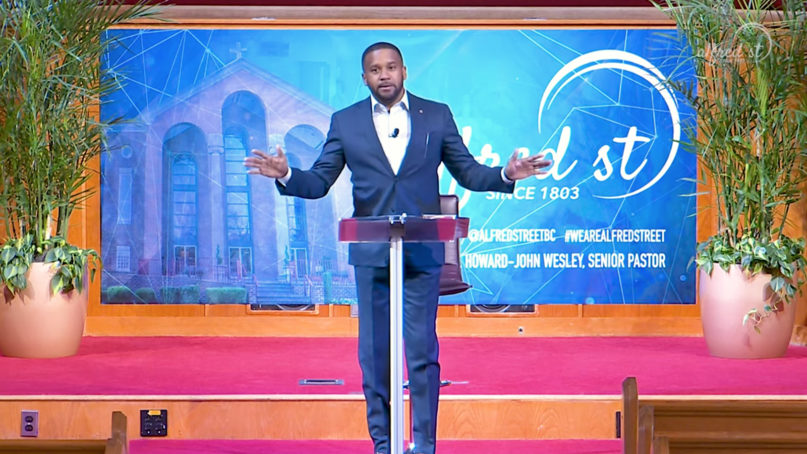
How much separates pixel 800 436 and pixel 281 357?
415cm

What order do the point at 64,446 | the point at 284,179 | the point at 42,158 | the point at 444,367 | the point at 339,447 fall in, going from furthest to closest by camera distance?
the point at 42,158 < the point at 444,367 < the point at 339,447 < the point at 284,179 < the point at 64,446

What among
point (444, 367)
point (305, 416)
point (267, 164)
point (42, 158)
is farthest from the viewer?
point (42, 158)

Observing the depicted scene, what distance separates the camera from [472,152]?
22.3 feet

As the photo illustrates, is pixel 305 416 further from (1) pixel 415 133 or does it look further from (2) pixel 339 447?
(1) pixel 415 133

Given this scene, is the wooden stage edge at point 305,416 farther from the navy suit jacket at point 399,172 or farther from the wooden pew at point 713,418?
the wooden pew at point 713,418

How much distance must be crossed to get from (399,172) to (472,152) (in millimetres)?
2985

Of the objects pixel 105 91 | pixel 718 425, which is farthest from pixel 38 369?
pixel 718 425

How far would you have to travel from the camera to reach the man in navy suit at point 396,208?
380cm

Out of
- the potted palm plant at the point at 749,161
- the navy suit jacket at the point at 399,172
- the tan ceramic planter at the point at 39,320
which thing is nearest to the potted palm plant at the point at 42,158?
the tan ceramic planter at the point at 39,320

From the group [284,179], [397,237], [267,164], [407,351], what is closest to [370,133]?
[284,179]

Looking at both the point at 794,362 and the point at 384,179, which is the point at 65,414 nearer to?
the point at 384,179

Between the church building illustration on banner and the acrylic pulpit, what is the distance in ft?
11.3

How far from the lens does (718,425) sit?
2334 millimetres

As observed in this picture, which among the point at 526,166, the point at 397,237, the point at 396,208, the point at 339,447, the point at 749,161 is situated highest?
the point at 749,161
